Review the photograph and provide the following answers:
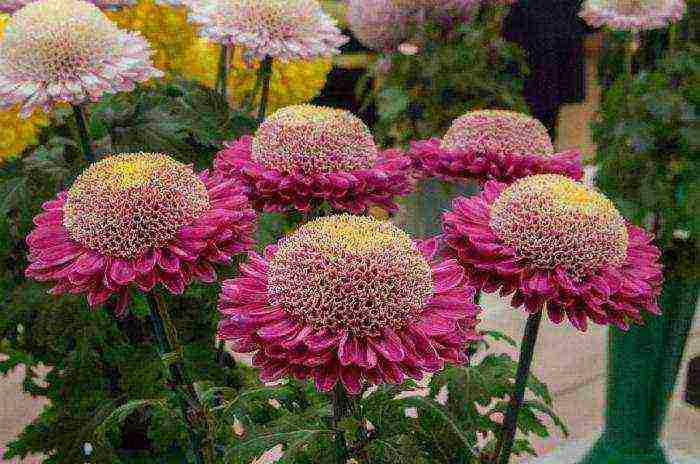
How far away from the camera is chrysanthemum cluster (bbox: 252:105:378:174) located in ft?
1.67

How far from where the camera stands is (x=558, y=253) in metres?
0.42

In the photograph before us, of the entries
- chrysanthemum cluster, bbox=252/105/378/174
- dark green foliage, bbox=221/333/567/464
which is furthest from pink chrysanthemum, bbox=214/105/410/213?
dark green foliage, bbox=221/333/567/464

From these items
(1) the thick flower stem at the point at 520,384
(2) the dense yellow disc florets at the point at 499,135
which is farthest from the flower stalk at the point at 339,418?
(2) the dense yellow disc florets at the point at 499,135

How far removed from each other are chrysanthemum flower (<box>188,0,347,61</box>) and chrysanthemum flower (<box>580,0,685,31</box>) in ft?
1.15

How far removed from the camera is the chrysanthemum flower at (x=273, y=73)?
2.37 ft

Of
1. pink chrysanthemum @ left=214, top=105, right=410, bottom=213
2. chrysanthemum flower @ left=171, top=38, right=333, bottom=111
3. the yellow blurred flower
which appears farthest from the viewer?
chrysanthemum flower @ left=171, top=38, right=333, bottom=111

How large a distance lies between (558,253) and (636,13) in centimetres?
49

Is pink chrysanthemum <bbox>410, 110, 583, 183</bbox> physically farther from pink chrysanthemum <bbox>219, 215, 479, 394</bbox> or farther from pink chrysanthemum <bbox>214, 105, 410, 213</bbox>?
pink chrysanthemum <bbox>219, 215, 479, 394</bbox>

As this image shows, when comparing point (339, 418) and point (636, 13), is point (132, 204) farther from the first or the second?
point (636, 13)

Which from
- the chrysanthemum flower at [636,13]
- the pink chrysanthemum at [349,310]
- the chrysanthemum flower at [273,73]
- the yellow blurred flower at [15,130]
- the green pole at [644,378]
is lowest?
the green pole at [644,378]

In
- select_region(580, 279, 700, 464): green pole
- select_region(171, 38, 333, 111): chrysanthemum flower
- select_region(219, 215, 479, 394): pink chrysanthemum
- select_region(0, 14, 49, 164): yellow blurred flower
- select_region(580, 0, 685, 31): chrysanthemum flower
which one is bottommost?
select_region(580, 279, 700, 464): green pole

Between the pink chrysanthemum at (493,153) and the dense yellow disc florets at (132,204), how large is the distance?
0.19 metres

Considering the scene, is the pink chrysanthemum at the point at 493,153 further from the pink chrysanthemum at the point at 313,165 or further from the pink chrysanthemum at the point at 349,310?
the pink chrysanthemum at the point at 349,310

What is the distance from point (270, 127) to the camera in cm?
53
